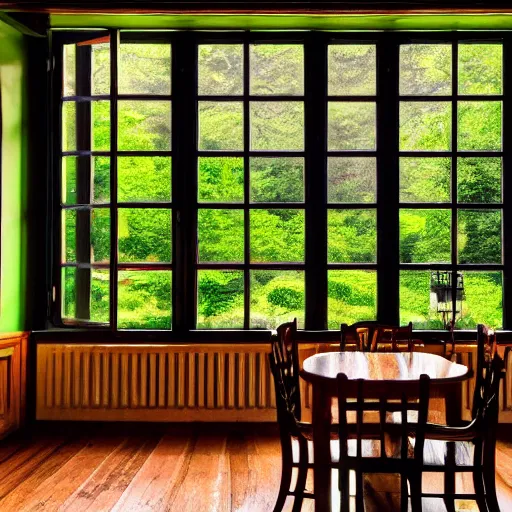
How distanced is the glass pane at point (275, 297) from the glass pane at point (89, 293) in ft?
3.72

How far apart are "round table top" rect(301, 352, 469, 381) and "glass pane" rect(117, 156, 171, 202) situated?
2.05 m

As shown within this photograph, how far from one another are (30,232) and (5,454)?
1.64m

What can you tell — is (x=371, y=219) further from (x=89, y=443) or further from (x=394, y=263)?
(x=89, y=443)

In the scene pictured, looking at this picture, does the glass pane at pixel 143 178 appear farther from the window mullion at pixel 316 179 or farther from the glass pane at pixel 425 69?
the glass pane at pixel 425 69

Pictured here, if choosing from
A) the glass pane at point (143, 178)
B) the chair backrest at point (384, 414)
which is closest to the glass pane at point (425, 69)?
the glass pane at point (143, 178)

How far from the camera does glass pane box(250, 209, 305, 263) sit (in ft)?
15.2

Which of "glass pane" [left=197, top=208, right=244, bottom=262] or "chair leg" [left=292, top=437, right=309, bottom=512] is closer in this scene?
"chair leg" [left=292, top=437, right=309, bottom=512]

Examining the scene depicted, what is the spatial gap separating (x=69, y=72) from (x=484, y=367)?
3.67m

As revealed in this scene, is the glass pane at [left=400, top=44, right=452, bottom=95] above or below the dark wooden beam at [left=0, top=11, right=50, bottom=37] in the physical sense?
below

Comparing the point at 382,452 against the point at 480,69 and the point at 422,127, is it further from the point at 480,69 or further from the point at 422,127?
the point at 480,69

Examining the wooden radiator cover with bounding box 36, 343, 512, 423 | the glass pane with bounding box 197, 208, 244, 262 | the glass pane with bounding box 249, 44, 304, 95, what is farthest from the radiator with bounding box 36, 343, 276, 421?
the glass pane with bounding box 249, 44, 304, 95

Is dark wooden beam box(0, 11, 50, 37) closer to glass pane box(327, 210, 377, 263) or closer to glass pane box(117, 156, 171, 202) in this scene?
glass pane box(117, 156, 171, 202)

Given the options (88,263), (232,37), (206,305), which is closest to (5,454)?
(88,263)

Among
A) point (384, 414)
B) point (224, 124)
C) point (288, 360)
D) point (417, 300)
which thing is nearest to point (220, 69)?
point (224, 124)
